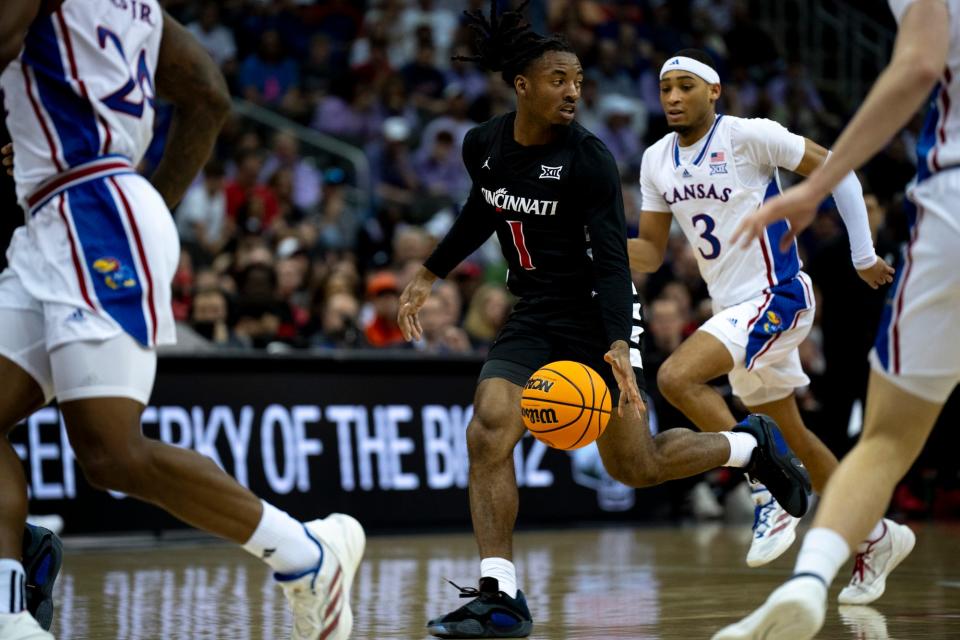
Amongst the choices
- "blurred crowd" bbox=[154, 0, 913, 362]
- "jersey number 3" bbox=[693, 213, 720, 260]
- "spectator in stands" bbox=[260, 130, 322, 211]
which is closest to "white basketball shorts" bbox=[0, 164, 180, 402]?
"jersey number 3" bbox=[693, 213, 720, 260]

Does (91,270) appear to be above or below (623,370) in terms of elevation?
above

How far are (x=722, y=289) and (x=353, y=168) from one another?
401 inches

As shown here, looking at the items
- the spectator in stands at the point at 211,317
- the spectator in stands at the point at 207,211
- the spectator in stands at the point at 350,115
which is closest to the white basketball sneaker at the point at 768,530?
the spectator in stands at the point at 211,317

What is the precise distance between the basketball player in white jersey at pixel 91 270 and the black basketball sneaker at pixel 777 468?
3.36m

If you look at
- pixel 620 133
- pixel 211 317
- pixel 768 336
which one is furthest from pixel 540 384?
pixel 620 133

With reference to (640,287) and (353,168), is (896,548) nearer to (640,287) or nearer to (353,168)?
(640,287)

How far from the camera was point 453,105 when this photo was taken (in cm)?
1906

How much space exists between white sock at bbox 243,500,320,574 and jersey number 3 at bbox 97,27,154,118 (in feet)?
4.46

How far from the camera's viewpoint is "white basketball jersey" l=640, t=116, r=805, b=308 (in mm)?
8383

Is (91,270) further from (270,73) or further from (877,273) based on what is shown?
(270,73)

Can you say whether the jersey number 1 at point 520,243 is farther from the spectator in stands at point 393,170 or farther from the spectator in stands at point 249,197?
the spectator in stands at point 393,170

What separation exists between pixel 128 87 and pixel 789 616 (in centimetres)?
261

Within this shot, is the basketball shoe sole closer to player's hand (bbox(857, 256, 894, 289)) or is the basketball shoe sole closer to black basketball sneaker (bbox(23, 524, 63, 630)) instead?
player's hand (bbox(857, 256, 894, 289))

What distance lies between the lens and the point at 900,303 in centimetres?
454
